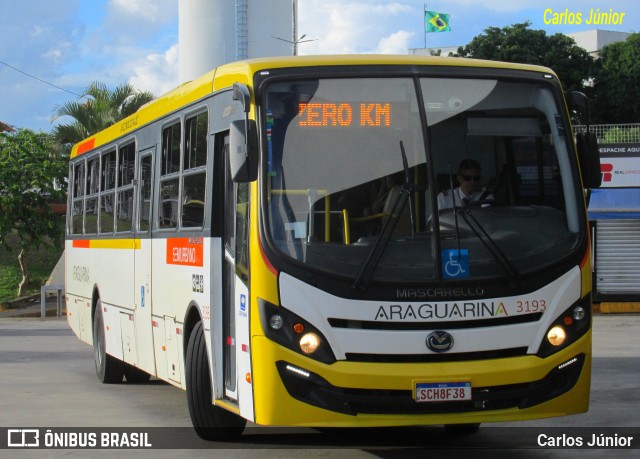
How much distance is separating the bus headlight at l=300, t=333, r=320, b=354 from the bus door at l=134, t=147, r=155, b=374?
408 centimetres

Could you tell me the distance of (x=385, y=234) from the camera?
7.68 m

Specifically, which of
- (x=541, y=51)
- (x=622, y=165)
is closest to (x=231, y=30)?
(x=541, y=51)

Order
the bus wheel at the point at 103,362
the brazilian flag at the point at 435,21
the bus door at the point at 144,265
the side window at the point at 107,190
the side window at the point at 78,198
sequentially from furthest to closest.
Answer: the brazilian flag at the point at 435,21
the side window at the point at 78,198
the bus wheel at the point at 103,362
the side window at the point at 107,190
the bus door at the point at 144,265

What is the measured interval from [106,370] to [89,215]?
2.35 meters

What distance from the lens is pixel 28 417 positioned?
10.8 meters

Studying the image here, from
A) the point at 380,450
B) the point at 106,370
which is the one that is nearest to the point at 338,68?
the point at 380,450

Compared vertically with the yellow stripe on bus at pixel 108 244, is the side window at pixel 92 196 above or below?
above

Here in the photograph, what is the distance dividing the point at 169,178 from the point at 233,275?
236 centimetres

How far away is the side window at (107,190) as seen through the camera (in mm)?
13594

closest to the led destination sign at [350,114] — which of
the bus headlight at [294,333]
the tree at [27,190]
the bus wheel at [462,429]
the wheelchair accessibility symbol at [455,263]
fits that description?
the wheelchair accessibility symbol at [455,263]

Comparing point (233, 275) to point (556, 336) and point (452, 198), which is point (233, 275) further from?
point (556, 336)

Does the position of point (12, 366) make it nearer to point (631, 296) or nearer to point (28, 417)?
point (28, 417)

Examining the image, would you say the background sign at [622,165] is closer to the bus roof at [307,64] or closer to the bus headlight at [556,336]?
the bus roof at [307,64]

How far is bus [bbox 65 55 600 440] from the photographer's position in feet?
24.5
